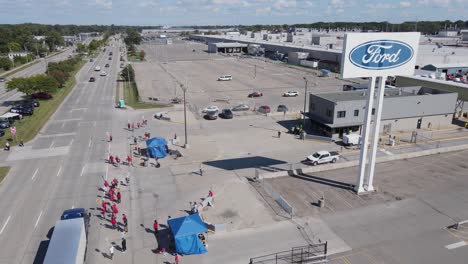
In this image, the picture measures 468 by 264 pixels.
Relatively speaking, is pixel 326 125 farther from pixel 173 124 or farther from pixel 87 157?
→ pixel 87 157

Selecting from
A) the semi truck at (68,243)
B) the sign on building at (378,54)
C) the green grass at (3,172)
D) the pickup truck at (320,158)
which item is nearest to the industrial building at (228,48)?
the pickup truck at (320,158)

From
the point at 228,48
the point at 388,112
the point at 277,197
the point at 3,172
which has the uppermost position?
the point at 228,48

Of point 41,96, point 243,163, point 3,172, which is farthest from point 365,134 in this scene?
point 41,96

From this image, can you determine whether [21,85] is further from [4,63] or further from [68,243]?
[4,63]

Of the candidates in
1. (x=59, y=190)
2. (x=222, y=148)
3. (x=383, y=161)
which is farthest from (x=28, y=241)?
(x=383, y=161)

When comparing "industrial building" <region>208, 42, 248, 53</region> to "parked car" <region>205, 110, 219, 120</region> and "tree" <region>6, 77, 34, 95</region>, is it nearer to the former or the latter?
"tree" <region>6, 77, 34, 95</region>

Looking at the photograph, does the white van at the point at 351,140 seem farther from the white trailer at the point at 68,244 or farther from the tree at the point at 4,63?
the tree at the point at 4,63

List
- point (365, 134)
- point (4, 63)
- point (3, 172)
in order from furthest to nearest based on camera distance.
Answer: point (4, 63), point (3, 172), point (365, 134)
